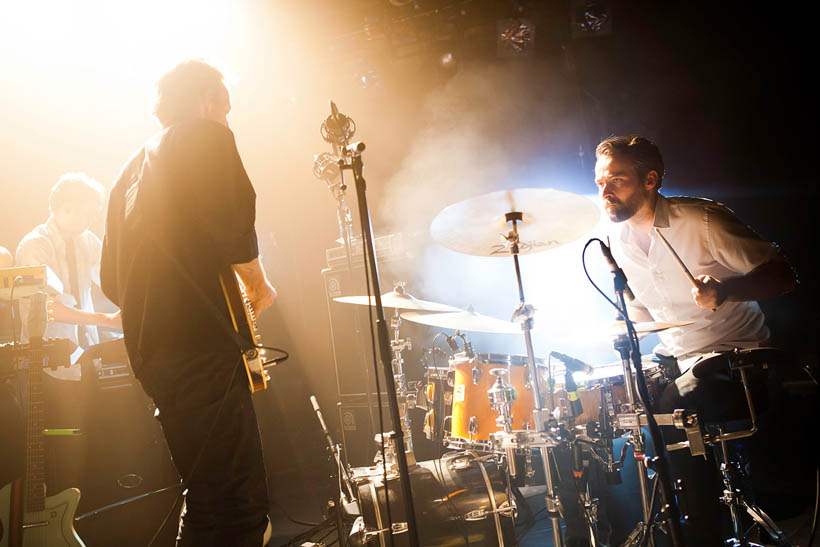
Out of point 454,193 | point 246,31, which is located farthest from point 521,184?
point 246,31

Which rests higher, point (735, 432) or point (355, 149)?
point (355, 149)

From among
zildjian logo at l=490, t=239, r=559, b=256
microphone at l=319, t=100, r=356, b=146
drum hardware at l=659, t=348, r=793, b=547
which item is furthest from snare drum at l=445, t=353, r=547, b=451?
microphone at l=319, t=100, r=356, b=146

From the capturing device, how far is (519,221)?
2.84 m

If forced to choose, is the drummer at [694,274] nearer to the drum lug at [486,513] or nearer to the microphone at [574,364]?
the microphone at [574,364]

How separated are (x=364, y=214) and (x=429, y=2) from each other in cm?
443

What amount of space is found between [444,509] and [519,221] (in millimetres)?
1631

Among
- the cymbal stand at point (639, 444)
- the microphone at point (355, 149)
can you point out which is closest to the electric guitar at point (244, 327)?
the microphone at point (355, 149)

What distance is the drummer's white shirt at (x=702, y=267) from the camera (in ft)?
8.04

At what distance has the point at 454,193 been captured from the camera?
643 centimetres

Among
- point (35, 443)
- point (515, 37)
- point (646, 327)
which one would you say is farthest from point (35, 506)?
point (515, 37)

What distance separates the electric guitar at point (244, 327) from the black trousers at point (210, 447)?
65mm

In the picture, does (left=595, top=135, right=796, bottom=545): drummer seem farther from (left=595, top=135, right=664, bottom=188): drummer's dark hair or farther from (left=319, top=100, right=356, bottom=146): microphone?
(left=319, top=100, right=356, bottom=146): microphone

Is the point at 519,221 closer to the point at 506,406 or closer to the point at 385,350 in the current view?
the point at 506,406

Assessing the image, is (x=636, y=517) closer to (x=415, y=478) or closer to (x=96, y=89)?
(x=415, y=478)
